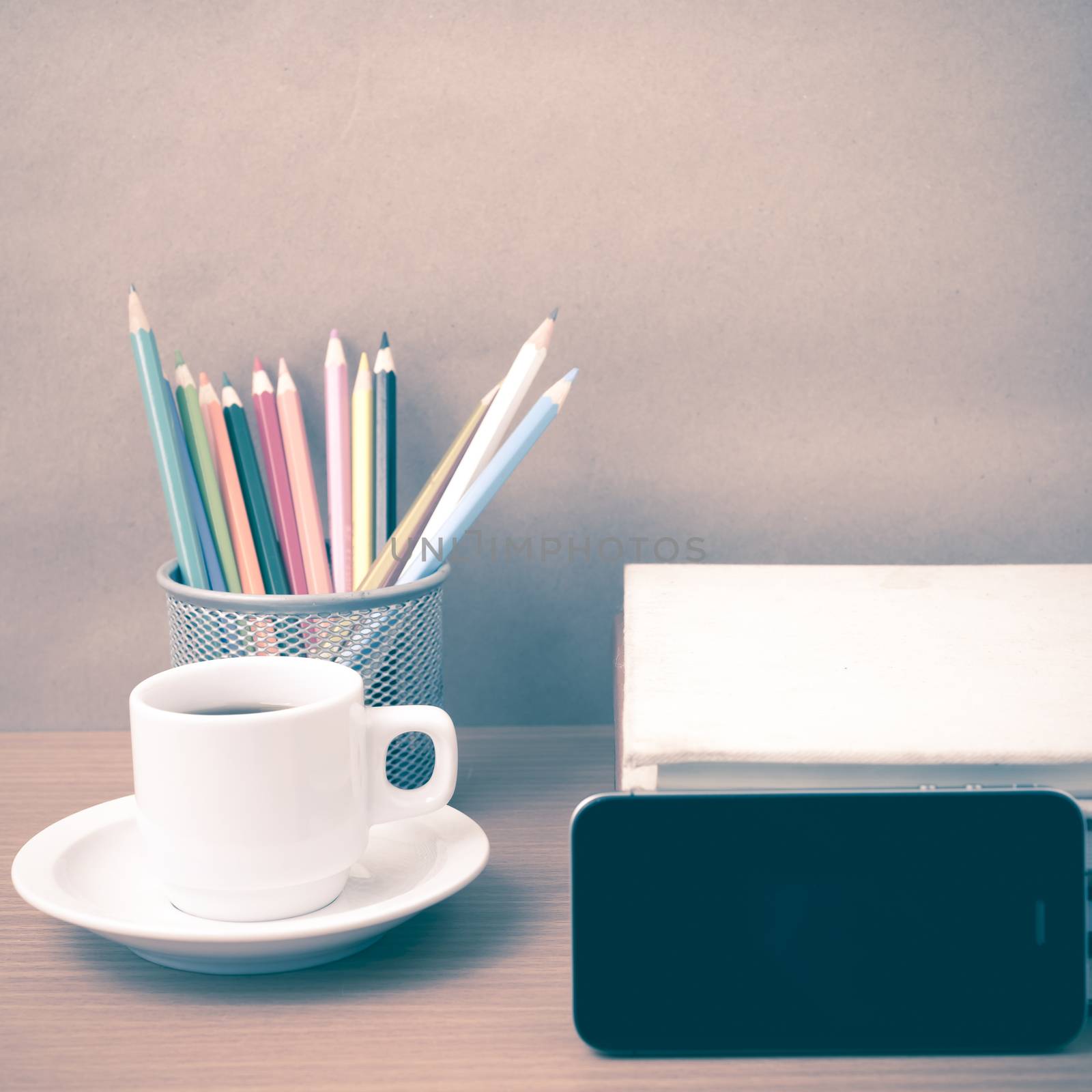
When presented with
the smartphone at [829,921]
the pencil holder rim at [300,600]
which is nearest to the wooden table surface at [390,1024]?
the smartphone at [829,921]

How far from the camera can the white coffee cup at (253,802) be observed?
0.34m

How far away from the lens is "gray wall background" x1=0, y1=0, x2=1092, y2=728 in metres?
0.56

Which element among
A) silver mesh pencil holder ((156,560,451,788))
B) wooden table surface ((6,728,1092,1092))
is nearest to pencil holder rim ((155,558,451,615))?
silver mesh pencil holder ((156,560,451,788))

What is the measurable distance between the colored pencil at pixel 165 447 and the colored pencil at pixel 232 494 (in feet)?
0.06

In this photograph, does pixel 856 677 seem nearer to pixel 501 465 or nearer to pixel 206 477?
pixel 501 465

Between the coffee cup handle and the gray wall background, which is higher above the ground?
the gray wall background

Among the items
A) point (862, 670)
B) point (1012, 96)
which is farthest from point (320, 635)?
point (1012, 96)

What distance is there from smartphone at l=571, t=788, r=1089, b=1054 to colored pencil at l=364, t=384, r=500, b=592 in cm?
20

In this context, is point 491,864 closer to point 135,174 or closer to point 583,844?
point 583,844

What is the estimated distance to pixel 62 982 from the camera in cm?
36

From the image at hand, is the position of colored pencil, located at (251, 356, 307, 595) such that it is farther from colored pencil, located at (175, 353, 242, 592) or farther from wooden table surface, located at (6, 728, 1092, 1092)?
wooden table surface, located at (6, 728, 1092, 1092)

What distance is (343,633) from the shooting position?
470 mm

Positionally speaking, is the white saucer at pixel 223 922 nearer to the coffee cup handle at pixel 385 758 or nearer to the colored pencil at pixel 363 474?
the coffee cup handle at pixel 385 758

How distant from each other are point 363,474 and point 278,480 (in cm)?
4
